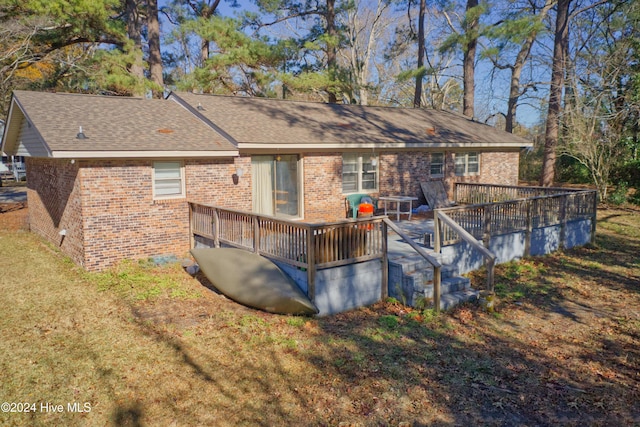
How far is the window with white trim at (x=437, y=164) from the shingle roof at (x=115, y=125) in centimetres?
745

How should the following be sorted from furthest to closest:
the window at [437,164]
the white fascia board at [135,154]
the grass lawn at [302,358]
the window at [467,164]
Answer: the window at [467,164], the window at [437,164], the white fascia board at [135,154], the grass lawn at [302,358]

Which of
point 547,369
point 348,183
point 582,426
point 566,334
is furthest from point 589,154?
point 582,426

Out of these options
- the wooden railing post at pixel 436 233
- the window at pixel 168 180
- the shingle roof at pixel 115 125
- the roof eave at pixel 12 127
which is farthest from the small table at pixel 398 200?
the roof eave at pixel 12 127

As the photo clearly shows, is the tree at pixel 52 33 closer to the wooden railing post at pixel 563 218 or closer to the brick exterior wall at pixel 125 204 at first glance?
the brick exterior wall at pixel 125 204

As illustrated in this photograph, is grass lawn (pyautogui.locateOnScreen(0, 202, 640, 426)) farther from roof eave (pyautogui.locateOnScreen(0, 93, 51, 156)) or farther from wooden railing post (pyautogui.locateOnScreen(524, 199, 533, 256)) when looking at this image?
roof eave (pyautogui.locateOnScreen(0, 93, 51, 156))

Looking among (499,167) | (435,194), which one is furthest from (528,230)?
(499,167)

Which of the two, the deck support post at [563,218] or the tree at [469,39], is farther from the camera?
the tree at [469,39]

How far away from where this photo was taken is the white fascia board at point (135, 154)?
9.28 metres

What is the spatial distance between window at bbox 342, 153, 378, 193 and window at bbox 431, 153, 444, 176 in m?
2.57

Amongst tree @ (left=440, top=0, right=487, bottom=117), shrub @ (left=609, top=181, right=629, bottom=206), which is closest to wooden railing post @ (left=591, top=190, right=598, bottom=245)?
shrub @ (left=609, top=181, right=629, bottom=206)

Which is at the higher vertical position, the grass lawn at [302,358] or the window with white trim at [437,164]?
the window with white trim at [437,164]

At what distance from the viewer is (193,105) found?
13.8 meters

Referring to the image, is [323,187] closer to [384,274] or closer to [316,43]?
[384,274]

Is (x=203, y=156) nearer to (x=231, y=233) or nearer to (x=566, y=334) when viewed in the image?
(x=231, y=233)
